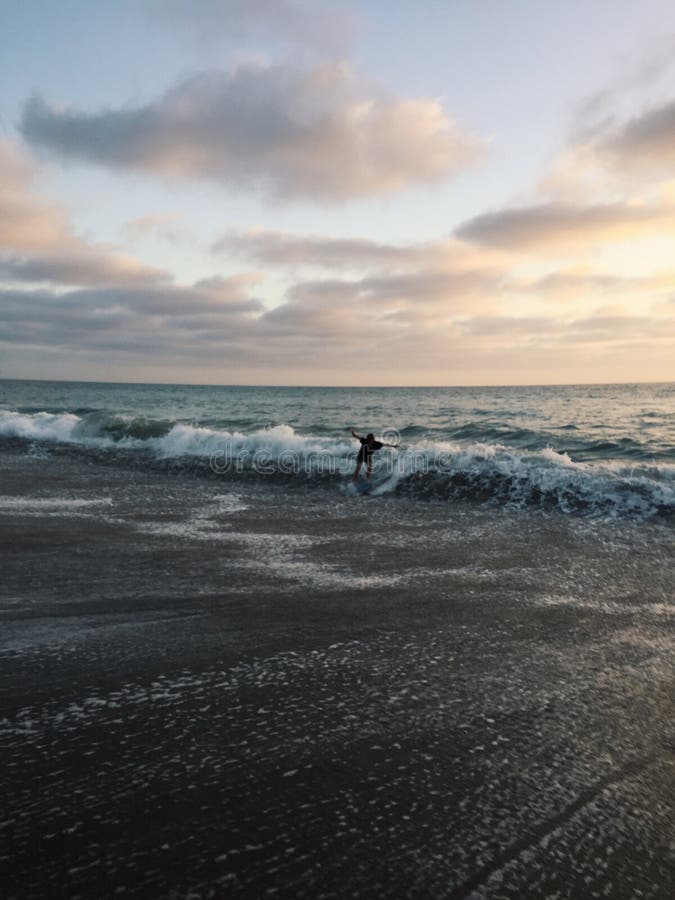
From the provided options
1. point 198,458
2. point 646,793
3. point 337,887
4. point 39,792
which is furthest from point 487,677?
point 198,458

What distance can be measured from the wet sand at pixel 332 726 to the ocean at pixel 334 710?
2 cm

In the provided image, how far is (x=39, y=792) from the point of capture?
3.26 m

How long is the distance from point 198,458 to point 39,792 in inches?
739

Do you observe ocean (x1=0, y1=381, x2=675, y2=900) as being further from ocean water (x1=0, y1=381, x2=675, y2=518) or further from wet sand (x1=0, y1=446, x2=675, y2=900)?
ocean water (x1=0, y1=381, x2=675, y2=518)

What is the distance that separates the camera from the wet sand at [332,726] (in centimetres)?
284

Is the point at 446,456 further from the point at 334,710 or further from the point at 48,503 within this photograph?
the point at 334,710

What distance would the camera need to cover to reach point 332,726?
4.07m

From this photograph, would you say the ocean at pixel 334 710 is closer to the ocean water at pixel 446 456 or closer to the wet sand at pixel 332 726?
the wet sand at pixel 332 726

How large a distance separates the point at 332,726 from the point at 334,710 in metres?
0.23

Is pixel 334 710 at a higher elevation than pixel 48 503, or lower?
higher

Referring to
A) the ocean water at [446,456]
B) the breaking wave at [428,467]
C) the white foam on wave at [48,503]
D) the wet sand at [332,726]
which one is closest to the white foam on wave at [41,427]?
the ocean water at [446,456]

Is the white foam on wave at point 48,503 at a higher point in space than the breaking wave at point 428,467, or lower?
lower

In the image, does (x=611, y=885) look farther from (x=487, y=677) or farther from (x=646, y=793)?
(x=487, y=677)

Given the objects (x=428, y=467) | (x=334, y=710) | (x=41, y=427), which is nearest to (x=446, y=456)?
(x=428, y=467)
